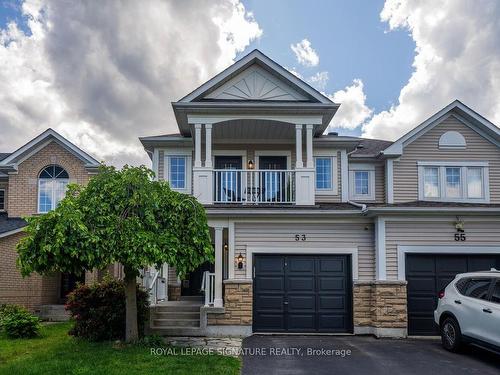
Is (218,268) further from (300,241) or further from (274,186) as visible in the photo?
(274,186)

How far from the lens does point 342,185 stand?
14617 mm

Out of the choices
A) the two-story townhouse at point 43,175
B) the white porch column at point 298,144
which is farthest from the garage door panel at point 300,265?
the two-story townhouse at point 43,175

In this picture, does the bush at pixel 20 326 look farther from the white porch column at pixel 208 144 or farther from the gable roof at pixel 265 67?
the gable roof at pixel 265 67

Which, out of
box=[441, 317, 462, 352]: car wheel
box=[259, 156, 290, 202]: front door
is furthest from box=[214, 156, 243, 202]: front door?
box=[441, 317, 462, 352]: car wheel

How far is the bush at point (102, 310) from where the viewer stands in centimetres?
1012

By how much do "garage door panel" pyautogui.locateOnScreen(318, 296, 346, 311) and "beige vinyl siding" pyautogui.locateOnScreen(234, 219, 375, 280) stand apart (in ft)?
3.97

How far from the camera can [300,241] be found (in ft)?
38.5

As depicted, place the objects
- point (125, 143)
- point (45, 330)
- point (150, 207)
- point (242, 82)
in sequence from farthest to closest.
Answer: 1. point (125, 143)
2. point (242, 82)
3. point (45, 330)
4. point (150, 207)

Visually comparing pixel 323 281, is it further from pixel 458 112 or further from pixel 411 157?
pixel 458 112

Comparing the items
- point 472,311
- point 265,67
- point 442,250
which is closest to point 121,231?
point 472,311

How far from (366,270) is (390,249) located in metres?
0.81

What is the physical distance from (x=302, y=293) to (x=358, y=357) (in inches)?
112

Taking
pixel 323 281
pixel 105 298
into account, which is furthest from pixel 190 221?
pixel 323 281

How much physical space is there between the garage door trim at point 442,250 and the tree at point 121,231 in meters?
4.90
